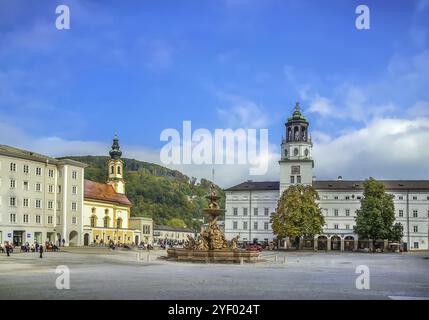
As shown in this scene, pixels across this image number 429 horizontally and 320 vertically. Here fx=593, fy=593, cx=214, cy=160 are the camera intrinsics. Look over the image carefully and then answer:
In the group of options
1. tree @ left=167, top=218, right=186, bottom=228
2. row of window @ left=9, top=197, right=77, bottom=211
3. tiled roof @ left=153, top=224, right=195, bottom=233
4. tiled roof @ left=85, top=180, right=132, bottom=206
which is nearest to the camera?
row of window @ left=9, top=197, right=77, bottom=211

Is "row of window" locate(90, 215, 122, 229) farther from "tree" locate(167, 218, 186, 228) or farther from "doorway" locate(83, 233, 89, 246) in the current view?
"tree" locate(167, 218, 186, 228)

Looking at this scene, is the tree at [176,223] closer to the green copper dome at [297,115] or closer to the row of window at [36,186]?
the green copper dome at [297,115]

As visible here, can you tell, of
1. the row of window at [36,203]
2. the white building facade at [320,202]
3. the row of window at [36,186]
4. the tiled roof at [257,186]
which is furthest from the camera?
the tiled roof at [257,186]

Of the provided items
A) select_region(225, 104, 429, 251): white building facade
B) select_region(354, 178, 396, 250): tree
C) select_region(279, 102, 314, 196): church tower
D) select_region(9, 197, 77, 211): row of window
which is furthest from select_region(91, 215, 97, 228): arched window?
select_region(354, 178, 396, 250): tree

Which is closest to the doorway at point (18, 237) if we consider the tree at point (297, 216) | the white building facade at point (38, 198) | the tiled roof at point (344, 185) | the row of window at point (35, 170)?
the white building facade at point (38, 198)

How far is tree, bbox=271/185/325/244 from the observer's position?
83688mm

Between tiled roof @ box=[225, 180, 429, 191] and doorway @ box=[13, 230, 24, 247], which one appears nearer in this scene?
doorway @ box=[13, 230, 24, 247]

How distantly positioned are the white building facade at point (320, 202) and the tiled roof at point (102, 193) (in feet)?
64.9

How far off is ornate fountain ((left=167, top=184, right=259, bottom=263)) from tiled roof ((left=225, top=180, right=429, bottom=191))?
193 ft

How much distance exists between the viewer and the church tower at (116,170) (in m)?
112

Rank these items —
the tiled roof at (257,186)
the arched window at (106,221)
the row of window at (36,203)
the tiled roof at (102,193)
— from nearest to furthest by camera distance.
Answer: the row of window at (36,203)
the tiled roof at (102,193)
the arched window at (106,221)
the tiled roof at (257,186)

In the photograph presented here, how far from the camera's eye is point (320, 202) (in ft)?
335
